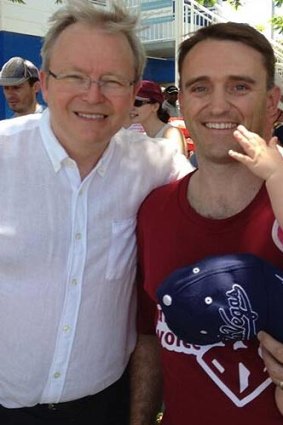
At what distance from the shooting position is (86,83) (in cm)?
201

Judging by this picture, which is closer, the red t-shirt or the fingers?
the fingers

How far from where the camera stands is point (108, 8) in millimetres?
2115

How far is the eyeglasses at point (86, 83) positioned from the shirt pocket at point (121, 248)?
0.48m

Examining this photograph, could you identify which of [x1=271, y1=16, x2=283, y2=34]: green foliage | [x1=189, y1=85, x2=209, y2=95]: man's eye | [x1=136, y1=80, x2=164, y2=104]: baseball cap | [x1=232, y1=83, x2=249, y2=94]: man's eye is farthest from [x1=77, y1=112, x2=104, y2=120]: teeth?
[x1=271, y1=16, x2=283, y2=34]: green foliage

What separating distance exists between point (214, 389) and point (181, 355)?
156 millimetres

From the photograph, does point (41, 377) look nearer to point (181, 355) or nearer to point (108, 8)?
point (181, 355)

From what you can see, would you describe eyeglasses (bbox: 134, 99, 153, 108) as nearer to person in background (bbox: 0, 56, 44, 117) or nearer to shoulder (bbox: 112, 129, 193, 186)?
person in background (bbox: 0, 56, 44, 117)

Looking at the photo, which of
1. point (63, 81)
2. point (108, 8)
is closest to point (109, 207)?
point (63, 81)

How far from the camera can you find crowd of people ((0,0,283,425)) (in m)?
1.80

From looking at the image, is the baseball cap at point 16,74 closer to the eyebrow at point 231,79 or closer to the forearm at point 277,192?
the eyebrow at point 231,79

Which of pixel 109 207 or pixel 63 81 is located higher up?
pixel 63 81

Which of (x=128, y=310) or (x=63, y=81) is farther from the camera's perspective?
(x=128, y=310)

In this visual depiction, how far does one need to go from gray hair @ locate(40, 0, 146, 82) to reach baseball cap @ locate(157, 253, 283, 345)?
96cm

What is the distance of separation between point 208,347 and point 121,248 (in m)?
0.52
